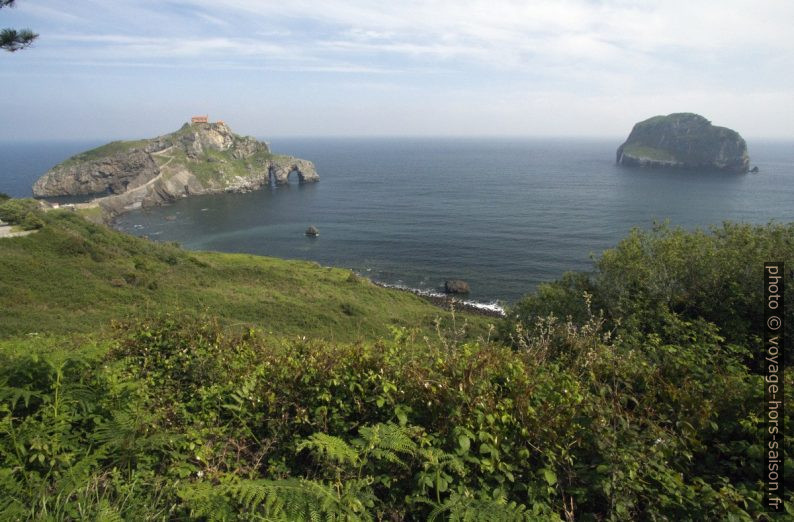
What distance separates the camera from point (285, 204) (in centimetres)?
11819

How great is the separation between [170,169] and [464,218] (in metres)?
93.9

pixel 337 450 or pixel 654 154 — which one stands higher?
pixel 654 154

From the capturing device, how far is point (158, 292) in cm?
3434

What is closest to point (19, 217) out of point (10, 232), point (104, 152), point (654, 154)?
point (10, 232)

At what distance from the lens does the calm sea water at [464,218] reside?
2549 inches

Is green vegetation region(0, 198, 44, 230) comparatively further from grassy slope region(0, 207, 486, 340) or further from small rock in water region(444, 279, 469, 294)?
small rock in water region(444, 279, 469, 294)

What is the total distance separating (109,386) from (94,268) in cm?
3809

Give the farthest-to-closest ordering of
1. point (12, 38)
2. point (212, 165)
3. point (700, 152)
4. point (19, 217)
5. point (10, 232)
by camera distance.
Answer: point (700, 152), point (212, 165), point (19, 217), point (10, 232), point (12, 38)

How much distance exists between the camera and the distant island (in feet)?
406

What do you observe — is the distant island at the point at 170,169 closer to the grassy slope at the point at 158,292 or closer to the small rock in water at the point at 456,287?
the grassy slope at the point at 158,292

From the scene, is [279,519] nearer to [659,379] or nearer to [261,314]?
[659,379]

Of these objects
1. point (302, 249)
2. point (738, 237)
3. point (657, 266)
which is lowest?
point (302, 249)

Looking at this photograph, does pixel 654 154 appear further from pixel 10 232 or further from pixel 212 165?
pixel 10 232

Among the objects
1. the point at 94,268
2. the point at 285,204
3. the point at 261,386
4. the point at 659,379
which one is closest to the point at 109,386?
the point at 261,386
